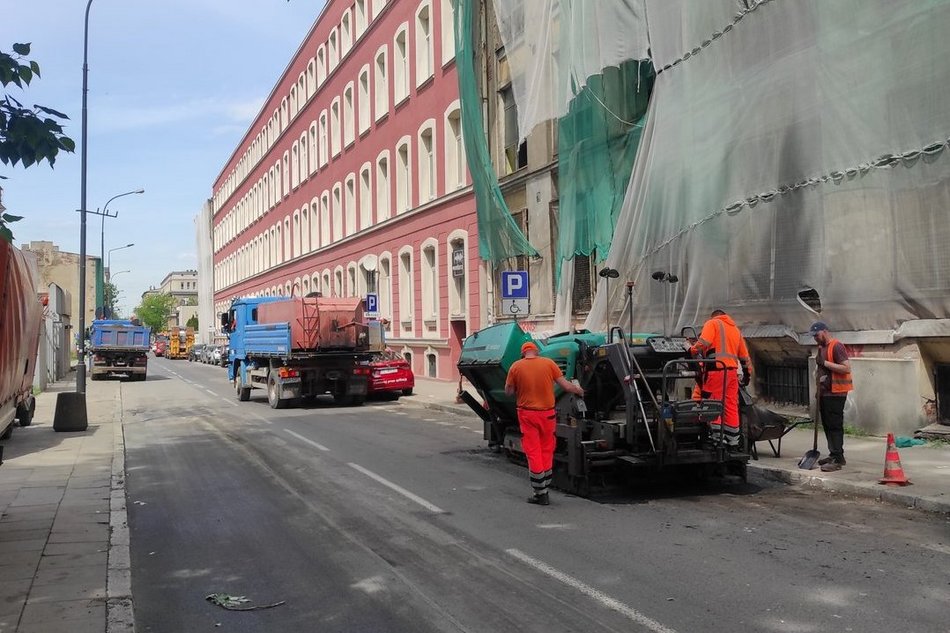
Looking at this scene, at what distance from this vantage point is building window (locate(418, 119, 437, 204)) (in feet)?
98.6

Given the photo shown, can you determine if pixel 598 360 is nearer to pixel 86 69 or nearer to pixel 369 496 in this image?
pixel 369 496

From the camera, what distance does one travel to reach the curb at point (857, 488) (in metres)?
7.47

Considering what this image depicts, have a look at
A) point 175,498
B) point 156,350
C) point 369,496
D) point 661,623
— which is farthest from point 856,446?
point 156,350

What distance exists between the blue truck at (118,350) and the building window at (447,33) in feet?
66.9

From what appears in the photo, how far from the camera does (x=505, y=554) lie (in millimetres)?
6281

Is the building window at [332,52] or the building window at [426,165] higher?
the building window at [332,52]

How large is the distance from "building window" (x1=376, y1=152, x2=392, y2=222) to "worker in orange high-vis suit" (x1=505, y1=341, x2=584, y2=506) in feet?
89.4

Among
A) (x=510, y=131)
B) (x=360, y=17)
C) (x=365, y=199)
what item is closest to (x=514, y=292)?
(x=510, y=131)

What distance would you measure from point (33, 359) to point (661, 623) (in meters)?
14.1

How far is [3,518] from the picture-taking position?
769 cm

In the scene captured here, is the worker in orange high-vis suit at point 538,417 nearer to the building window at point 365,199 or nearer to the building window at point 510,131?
the building window at point 510,131

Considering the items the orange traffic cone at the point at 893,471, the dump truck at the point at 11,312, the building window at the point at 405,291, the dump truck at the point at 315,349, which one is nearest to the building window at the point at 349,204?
the building window at the point at 405,291

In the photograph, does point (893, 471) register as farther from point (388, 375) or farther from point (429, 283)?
point (429, 283)

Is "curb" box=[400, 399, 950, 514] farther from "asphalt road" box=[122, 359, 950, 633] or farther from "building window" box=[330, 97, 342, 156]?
"building window" box=[330, 97, 342, 156]
